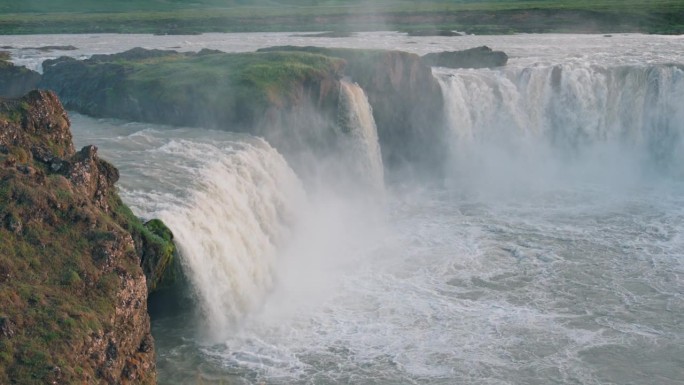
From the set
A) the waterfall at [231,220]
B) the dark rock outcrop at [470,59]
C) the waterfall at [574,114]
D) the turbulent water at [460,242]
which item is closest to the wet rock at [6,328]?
the turbulent water at [460,242]

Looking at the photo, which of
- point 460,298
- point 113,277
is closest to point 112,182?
point 113,277

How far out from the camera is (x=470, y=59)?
4472cm

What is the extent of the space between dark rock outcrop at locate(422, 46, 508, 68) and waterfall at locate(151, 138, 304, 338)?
1806 cm

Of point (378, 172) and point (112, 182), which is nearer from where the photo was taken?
point (112, 182)

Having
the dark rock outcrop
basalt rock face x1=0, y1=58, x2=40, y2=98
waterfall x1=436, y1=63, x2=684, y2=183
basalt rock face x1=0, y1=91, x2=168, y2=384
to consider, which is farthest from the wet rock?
the dark rock outcrop

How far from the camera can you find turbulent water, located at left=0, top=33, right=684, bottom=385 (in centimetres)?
2005

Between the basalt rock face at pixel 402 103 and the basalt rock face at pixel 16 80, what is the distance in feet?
38.0

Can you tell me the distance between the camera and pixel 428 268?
86.4 feet

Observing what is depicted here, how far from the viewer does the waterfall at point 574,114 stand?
4019cm

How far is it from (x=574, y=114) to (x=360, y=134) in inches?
474

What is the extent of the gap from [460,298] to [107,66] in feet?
65.1

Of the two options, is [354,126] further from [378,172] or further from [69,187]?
[69,187]

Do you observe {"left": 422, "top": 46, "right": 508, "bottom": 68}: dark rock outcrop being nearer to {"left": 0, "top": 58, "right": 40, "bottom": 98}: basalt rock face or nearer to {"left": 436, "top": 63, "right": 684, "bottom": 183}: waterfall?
{"left": 436, "top": 63, "right": 684, "bottom": 183}: waterfall

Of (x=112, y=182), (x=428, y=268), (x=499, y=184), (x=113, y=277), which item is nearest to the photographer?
(x=113, y=277)
